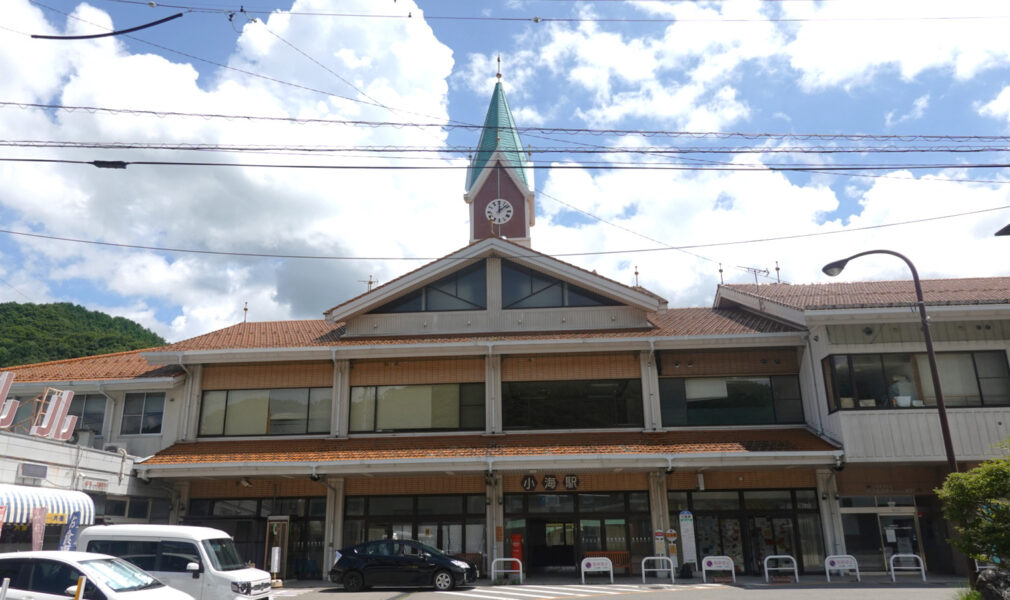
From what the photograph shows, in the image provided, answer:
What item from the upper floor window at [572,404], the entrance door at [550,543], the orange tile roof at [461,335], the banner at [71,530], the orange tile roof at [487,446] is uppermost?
the orange tile roof at [461,335]

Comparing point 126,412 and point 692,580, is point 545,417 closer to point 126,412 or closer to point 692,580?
point 692,580

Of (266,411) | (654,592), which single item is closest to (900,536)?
(654,592)

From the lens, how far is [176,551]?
12.7 metres

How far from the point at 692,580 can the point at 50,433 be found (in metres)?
16.9

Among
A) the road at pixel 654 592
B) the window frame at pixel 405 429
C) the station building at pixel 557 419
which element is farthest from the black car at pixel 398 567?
the window frame at pixel 405 429

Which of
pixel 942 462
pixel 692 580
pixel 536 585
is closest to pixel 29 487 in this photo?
pixel 536 585

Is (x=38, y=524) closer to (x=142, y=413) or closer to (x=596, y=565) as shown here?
(x=142, y=413)

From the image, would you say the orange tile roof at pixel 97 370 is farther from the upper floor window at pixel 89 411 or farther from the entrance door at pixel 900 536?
the entrance door at pixel 900 536

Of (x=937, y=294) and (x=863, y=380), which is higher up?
(x=937, y=294)

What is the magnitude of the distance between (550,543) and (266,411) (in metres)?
9.78

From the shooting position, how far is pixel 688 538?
20.4m

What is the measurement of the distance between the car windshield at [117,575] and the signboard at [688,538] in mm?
14380

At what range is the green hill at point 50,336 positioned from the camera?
1478 inches

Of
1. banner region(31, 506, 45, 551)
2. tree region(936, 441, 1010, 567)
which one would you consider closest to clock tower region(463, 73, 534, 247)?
banner region(31, 506, 45, 551)
